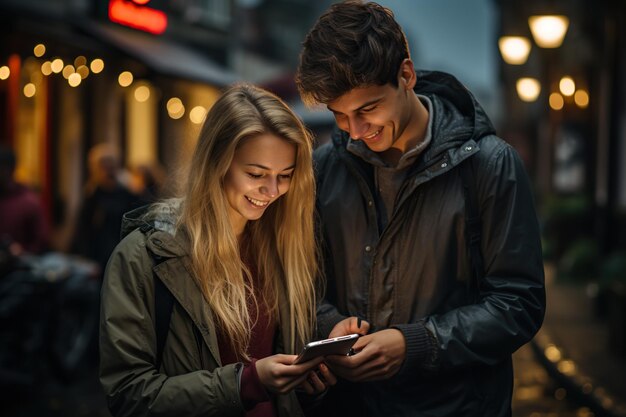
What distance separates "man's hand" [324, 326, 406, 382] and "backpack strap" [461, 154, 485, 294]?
39 centimetres

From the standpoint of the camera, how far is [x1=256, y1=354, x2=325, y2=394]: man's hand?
2971 millimetres

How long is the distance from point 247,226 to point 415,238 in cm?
63

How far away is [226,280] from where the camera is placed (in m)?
3.19

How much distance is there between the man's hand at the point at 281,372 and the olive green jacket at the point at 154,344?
0.09 metres

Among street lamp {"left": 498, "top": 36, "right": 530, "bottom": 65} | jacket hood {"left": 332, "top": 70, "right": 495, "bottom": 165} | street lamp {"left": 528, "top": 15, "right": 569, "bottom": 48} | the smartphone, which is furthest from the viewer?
street lamp {"left": 498, "top": 36, "right": 530, "bottom": 65}

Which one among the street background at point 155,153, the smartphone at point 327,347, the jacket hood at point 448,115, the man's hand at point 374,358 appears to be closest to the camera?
the smartphone at point 327,347

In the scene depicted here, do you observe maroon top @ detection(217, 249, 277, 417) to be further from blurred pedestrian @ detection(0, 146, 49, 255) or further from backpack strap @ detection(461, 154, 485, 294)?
blurred pedestrian @ detection(0, 146, 49, 255)

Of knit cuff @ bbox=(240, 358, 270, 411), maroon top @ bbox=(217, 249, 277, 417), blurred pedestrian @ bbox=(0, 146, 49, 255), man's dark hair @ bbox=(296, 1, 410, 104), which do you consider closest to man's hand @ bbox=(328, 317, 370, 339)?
maroon top @ bbox=(217, 249, 277, 417)

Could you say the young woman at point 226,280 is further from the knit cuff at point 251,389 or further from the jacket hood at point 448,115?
the jacket hood at point 448,115

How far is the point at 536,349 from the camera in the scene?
1070 centimetres

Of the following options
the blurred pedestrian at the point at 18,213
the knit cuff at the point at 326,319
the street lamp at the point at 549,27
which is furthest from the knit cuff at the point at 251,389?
the street lamp at the point at 549,27

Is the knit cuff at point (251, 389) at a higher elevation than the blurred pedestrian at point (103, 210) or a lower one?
higher

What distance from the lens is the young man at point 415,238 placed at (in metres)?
3.20

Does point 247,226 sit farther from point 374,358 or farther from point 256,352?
point 374,358
